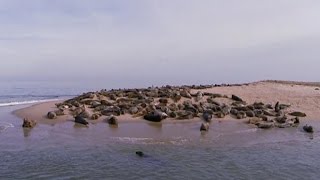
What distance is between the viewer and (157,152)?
53.7 feet

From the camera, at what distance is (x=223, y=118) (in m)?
25.5

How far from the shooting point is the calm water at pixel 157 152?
1330cm

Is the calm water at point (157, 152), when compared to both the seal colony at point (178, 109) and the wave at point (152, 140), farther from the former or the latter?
the seal colony at point (178, 109)

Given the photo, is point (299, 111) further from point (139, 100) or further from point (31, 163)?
point (31, 163)

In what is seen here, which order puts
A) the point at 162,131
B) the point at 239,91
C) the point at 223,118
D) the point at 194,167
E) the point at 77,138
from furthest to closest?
the point at 239,91, the point at 223,118, the point at 162,131, the point at 77,138, the point at 194,167

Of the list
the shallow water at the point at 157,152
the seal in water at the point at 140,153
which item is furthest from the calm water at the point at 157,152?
the seal in water at the point at 140,153

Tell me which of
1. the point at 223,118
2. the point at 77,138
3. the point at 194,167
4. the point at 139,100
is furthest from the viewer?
the point at 139,100

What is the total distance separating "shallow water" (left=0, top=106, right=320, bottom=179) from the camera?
1330cm

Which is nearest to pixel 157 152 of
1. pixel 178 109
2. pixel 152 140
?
pixel 152 140

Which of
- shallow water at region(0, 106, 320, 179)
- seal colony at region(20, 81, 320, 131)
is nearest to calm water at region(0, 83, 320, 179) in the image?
shallow water at region(0, 106, 320, 179)

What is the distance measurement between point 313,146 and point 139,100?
14995 millimetres

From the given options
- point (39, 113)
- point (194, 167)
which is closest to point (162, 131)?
point (194, 167)

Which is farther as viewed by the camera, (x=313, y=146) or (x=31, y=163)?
(x=313, y=146)

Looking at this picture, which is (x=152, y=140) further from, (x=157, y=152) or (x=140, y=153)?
(x=140, y=153)
